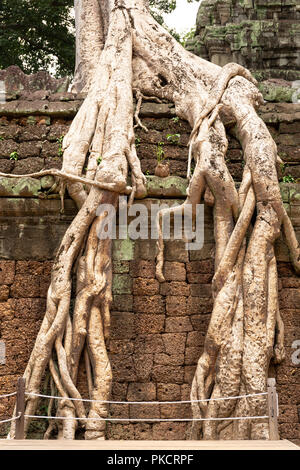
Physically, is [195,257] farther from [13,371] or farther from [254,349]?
[13,371]

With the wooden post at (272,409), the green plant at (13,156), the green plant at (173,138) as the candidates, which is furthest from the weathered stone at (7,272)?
the wooden post at (272,409)

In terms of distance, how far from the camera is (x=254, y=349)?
17.8 feet

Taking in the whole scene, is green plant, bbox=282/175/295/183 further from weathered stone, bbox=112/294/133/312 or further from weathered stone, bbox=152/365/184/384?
weathered stone, bbox=152/365/184/384

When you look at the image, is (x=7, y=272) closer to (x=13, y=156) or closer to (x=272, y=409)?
(x=13, y=156)

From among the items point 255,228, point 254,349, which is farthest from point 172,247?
point 254,349

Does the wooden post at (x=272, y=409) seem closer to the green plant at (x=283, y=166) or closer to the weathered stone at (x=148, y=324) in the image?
the weathered stone at (x=148, y=324)

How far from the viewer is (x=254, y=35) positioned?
33.1 feet

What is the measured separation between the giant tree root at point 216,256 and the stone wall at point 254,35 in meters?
3.63

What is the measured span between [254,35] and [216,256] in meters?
5.30

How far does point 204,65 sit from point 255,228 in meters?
1.95

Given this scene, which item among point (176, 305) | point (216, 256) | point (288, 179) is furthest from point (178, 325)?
point (288, 179)

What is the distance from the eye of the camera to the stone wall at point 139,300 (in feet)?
18.6

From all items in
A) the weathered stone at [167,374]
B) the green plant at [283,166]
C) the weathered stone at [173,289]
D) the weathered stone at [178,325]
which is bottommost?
the weathered stone at [167,374]

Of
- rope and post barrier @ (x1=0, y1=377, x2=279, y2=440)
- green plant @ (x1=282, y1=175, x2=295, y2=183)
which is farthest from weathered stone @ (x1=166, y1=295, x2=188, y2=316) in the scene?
green plant @ (x1=282, y1=175, x2=295, y2=183)
